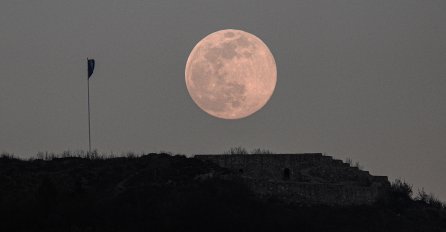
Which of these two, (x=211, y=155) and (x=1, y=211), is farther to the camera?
(x=211, y=155)

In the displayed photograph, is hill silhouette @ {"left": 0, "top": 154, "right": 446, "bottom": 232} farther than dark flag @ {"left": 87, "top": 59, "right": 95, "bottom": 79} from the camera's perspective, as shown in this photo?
No

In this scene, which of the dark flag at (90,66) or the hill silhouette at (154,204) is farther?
the dark flag at (90,66)

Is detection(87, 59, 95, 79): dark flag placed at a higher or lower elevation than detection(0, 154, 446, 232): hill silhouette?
higher

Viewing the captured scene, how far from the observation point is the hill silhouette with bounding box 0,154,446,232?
86.9 metres

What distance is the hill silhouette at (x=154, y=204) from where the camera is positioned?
3423 inches

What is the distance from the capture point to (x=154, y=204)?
8906cm

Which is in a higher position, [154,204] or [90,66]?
[90,66]

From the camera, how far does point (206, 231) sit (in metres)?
86.1

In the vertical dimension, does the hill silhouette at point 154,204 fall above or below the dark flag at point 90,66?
below

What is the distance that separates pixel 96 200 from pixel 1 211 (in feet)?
19.3

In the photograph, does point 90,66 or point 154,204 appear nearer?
point 154,204

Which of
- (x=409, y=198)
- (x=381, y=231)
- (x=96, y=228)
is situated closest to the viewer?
(x=96, y=228)

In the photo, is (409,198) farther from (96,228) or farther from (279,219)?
(96,228)

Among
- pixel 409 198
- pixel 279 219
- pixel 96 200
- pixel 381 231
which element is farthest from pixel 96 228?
pixel 409 198
